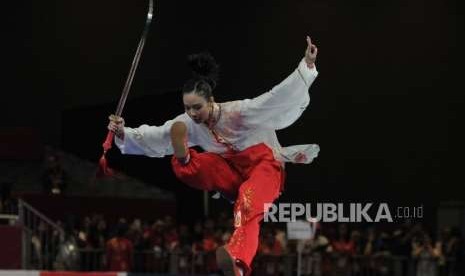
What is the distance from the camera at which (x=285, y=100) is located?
5.62m

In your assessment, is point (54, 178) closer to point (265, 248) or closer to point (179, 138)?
point (265, 248)

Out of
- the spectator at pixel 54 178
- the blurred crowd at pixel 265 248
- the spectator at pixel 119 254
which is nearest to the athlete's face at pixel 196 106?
the blurred crowd at pixel 265 248

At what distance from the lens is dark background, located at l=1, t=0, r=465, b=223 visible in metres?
11.9

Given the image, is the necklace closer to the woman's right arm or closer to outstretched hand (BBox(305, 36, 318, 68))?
the woman's right arm

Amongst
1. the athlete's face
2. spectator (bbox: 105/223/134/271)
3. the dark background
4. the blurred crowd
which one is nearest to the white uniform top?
the athlete's face

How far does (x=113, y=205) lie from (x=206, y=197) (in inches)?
55.1

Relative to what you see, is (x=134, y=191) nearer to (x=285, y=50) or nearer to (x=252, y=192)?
(x=285, y=50)

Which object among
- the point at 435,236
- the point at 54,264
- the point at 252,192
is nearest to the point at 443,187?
the point at 435,236

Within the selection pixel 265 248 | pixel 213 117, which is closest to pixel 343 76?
pixel 265 248

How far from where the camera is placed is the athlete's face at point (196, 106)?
549 cm

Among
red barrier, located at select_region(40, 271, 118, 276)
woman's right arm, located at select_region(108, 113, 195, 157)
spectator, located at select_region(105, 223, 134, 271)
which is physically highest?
woman's right arm, located at select_region(108, 113, 195, 157)

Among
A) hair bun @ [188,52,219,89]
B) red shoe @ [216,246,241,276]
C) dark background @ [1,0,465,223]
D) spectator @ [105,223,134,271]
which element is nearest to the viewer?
red shoe @ [216,246,241,276]

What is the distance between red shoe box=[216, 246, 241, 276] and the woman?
146 mm

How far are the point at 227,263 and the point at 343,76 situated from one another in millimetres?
7358
